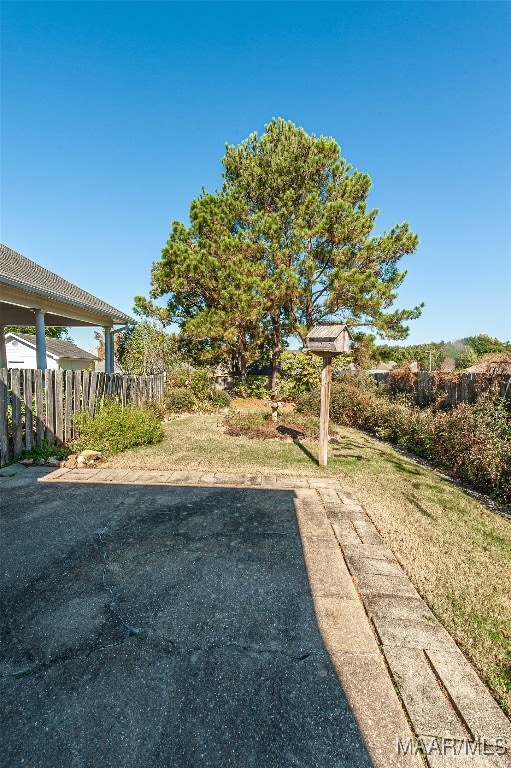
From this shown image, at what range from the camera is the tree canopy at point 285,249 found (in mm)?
12820

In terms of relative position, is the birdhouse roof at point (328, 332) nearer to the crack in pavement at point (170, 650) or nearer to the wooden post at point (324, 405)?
the wooden post at point (324, 405)

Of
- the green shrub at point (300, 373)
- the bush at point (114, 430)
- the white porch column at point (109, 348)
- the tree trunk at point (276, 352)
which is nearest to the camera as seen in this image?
the bush at point (114, 430)

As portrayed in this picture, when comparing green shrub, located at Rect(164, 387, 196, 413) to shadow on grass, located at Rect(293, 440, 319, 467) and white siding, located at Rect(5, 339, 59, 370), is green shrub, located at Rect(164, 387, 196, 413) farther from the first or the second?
white siding, located at Rect(5, 339, 59, 370)

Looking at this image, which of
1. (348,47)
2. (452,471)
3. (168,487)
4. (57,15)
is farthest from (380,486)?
(57,15)

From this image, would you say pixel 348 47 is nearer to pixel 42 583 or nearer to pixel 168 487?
pixel 168 487

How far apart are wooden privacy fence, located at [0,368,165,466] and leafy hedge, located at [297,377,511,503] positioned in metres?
6.29

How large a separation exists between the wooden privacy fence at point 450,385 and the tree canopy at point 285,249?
4.82m

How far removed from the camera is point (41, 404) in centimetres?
564

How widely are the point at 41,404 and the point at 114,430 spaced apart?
1.24m

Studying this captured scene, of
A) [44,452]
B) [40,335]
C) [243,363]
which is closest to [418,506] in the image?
[44,452]

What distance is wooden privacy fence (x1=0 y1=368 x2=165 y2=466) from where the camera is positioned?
5176 millimetres

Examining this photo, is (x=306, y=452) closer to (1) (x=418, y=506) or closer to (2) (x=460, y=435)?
(2) (x=460, y=435)

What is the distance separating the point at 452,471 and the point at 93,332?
136ft

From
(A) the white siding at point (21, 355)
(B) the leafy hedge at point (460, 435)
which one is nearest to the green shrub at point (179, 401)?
(B) the leafy hedge at point (460, 435)
